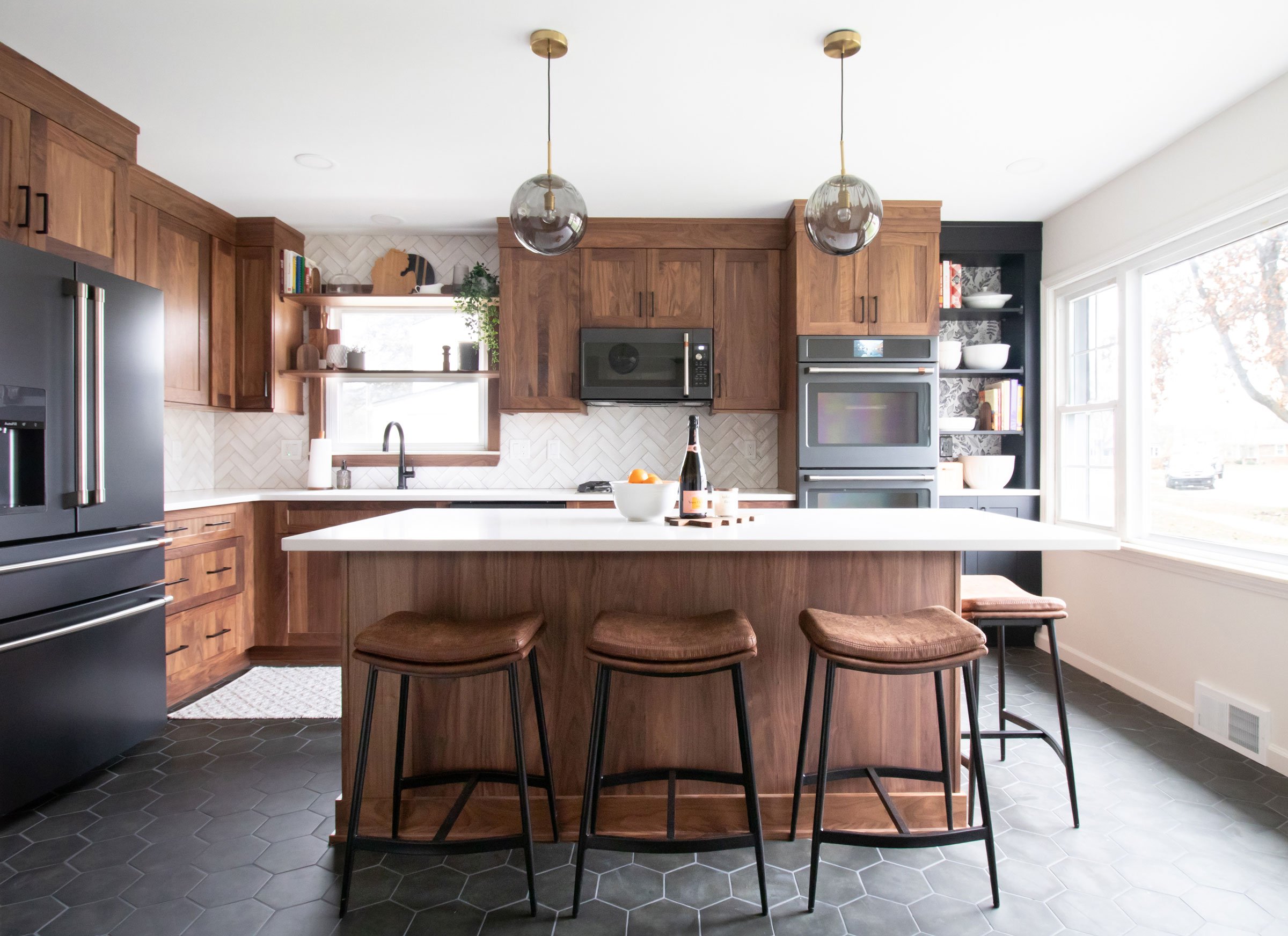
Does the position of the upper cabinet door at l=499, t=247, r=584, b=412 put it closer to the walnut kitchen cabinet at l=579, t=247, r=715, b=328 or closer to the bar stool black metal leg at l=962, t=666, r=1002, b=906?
the walnut kitchen cabinet at l=579, t=247, r=715, b=328

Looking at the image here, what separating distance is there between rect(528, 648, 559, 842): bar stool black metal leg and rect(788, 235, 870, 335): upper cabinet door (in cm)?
248

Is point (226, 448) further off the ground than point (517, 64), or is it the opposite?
point (517, 64)

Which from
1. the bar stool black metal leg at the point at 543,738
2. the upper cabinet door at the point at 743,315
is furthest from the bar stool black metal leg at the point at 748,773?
the upper cabinet door at the point at 743,315

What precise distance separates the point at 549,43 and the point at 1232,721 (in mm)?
3438

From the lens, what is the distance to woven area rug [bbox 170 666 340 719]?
9.66 feet

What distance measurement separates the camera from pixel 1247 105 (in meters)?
2.55

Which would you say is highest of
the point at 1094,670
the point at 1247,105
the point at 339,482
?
the point at 1247,105

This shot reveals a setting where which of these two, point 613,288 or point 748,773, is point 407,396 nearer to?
point 613,288

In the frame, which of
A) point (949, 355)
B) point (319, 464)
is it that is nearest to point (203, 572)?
point (319, 464)

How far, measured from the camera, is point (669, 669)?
5.07 feet

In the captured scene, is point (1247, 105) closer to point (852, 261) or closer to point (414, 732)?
point (852, 261)

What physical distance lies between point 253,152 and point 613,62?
1.78 m

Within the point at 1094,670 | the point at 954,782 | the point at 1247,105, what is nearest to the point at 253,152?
the point at 954,782

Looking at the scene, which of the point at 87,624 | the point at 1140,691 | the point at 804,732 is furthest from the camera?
the point at 1140,691
